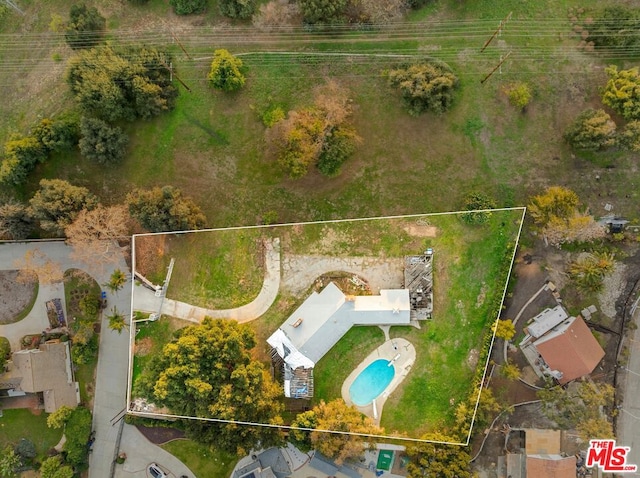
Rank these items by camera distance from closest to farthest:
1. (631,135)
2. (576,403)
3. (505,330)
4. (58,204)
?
(631,135), (576,403), (505,330), (58,204)

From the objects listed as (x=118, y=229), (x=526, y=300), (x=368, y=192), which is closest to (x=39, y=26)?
(x=118, y=229)

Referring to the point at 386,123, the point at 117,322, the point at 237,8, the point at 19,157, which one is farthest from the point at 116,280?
the point at 386,123

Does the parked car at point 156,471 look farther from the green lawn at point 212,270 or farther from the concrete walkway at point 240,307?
the green lawn at point 212,270

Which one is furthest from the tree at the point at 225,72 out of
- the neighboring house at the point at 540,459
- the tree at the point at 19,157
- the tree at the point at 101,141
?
the neighboring house at the point at 540,459

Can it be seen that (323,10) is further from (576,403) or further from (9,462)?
(9,462)

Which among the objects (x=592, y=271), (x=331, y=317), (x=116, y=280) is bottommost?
(x=331, y=317)

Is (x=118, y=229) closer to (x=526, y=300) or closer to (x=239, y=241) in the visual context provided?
(x=239, y=241)
